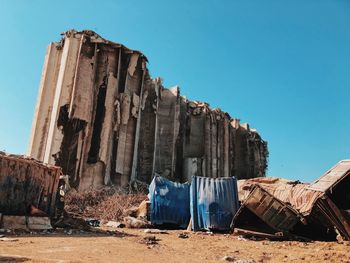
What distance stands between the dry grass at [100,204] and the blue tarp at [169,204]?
2.25 meters

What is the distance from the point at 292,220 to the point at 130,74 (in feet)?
50.6

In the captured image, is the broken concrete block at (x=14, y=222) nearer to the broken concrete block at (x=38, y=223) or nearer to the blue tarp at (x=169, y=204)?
the broken concrete block at (x=38, y=223)

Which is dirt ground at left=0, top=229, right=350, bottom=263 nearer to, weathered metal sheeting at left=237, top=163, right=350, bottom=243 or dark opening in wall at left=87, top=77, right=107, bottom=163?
weathered metal sheeting at left=237, top=163, right=350, bottom=243

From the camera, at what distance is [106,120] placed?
71.3 feet

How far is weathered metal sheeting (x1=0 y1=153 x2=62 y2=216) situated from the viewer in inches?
434

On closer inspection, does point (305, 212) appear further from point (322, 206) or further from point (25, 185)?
point (25, 185)

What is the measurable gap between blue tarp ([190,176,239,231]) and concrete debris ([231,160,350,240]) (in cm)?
54

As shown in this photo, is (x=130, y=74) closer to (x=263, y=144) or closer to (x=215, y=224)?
(x=215, y=224)

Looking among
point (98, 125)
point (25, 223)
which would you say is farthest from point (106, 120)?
point (25, 223)

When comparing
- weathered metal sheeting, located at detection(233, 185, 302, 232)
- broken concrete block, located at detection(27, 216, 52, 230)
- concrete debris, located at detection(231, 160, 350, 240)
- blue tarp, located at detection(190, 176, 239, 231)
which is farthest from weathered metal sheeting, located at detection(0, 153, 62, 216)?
weathered metal sheeting, located at detection(233, 185, 302, 232)

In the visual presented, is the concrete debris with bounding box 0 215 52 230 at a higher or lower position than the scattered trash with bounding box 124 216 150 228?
lower

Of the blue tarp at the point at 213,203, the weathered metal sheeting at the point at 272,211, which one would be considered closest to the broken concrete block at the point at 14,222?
the blue tarp at the point at 213,203

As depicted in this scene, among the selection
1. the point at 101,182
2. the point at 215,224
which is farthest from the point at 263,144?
the point at 215,224

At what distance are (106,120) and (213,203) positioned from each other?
10715 mm
